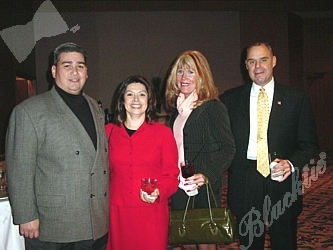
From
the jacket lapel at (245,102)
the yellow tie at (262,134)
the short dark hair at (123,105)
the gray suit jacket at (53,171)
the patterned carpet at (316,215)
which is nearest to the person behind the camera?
the gray suit jacket at (53,171)

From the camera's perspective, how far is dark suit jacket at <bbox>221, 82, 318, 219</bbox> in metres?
2.58

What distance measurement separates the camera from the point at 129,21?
32.7 feet

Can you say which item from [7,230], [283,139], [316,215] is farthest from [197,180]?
[316,215]

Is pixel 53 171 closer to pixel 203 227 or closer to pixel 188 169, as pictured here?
pixel 188 169

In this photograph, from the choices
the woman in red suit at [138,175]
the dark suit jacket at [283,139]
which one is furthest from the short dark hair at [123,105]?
the dark suit jacket at [283,139]

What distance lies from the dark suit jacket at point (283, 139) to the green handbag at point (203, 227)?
0.35m

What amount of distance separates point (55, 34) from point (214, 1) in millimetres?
3968

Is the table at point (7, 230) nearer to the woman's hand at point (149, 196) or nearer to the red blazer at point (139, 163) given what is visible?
the red blazer at point (139, 163)

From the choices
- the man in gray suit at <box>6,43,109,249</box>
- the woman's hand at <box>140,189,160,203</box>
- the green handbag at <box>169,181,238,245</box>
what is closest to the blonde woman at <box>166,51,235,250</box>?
the green handbag at <box>169,181,238,245</box>

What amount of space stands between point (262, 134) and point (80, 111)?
117 centimetres

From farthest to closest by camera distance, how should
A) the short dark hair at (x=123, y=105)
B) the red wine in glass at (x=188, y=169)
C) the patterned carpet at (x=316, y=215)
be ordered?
the patterned carpet at (x=316, y=215)
the short dark hair at (x=123, y=105)
the red wine in glass at (x=188, y=169)

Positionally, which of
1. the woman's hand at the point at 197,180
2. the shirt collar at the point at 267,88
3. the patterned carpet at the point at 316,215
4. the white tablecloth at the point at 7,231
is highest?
the shirt collar at the point at 267,88

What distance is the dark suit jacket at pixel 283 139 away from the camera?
2580mm

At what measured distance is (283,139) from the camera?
2605 millimetres
